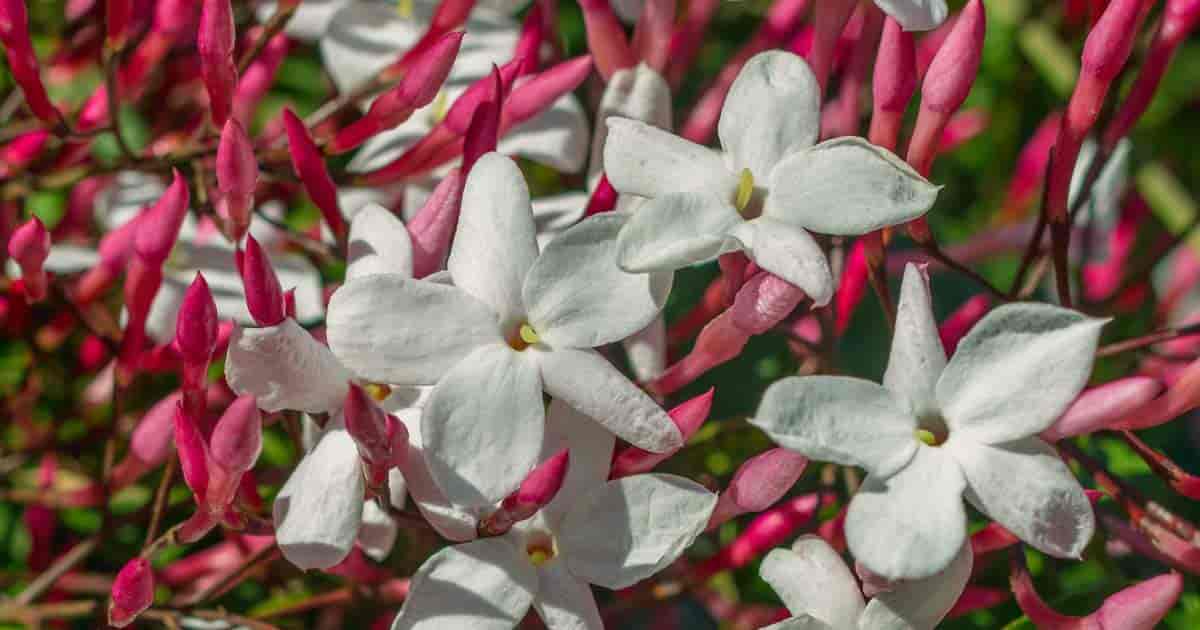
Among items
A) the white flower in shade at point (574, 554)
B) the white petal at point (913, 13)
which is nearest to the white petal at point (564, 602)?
the white flower in shade at point (574, 554)

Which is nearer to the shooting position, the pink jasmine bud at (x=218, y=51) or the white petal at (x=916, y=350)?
the white petal at (x=916, y=350)

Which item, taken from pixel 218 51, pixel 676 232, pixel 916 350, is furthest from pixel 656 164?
pixel 218 51

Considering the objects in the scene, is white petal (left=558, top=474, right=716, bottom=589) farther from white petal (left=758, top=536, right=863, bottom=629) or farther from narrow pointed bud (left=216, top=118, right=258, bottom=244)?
narrow pointed bud (left=216, top=118, right=258, bottom=244)

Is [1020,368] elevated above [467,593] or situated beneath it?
elevated above

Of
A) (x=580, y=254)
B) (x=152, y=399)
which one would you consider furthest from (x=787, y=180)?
(x=152, y=399)

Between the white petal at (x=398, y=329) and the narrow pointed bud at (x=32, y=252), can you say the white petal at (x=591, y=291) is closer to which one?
the white petal at (x=398, y=329)

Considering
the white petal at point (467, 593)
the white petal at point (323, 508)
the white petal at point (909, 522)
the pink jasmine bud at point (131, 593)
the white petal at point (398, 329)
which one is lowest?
the pink jasmine bud at point (131, 593)

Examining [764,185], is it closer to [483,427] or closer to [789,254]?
[789,254]

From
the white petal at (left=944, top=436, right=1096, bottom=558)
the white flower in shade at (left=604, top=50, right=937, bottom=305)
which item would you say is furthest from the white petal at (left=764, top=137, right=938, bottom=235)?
the white petal at (left=944, top=436, right=1096, bottom=558)
